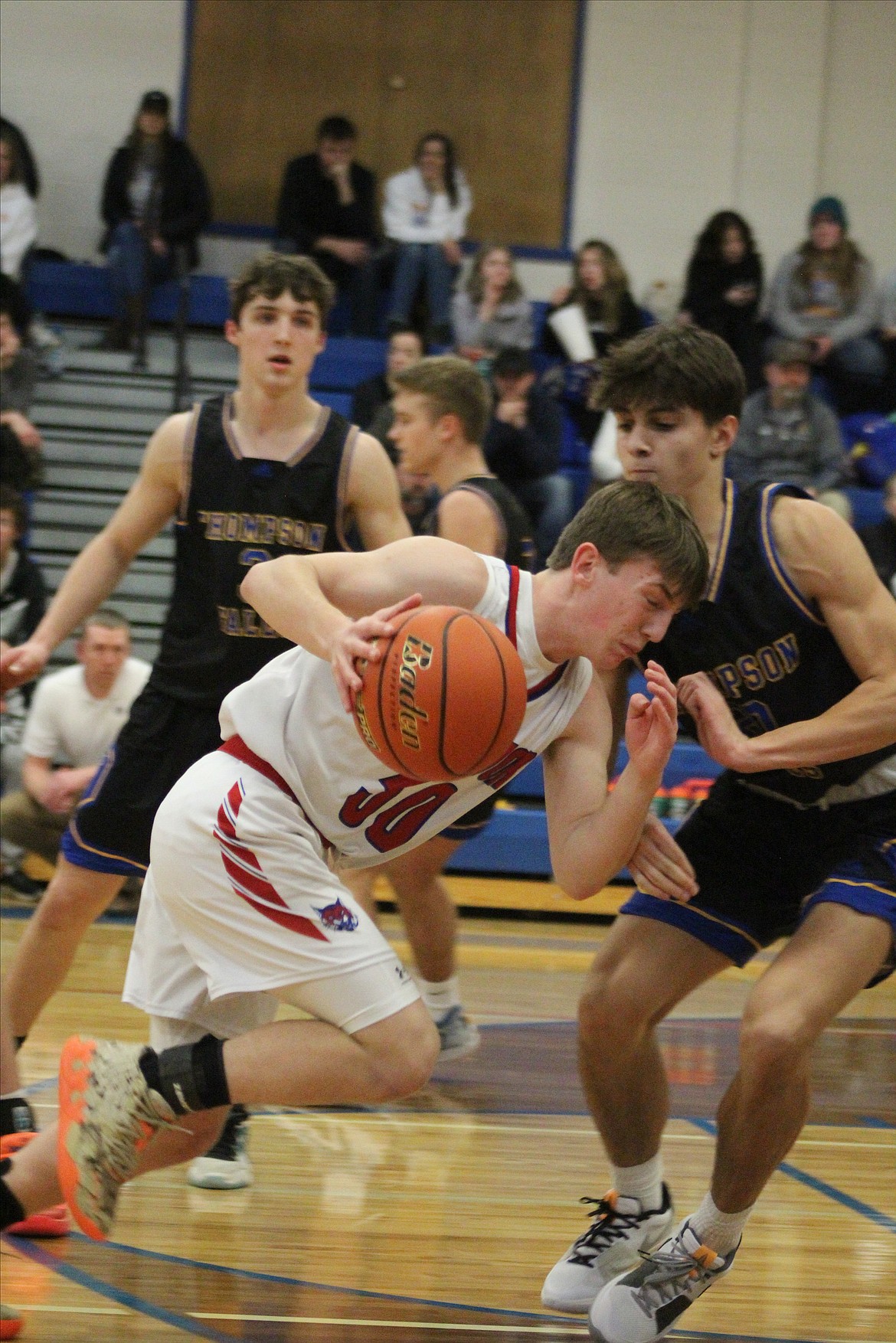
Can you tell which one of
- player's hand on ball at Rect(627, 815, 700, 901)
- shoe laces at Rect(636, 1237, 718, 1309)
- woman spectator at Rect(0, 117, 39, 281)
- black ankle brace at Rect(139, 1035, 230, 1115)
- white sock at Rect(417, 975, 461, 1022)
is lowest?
white sock at Rect(417, 975, 461, 1022)

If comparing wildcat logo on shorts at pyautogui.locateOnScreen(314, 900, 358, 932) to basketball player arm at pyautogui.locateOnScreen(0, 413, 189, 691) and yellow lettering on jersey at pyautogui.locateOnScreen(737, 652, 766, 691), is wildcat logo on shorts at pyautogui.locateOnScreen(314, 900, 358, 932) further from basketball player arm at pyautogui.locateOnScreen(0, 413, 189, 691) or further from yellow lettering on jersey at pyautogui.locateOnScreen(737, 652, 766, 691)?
basketball player arm at pyautogui.locateOnScreen(0, 413, 189, 691)

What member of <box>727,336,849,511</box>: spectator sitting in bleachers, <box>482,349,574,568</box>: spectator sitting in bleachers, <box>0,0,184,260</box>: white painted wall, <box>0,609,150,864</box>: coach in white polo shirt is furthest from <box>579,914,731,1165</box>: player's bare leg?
<box>0,0,184,260</box>: white painted wall

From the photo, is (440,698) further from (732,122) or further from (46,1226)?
(732,122)

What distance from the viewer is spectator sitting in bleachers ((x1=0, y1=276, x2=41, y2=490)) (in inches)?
331

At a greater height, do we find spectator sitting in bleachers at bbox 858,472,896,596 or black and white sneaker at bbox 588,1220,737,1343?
spectator sitting in bleachers at bbox 858,472,896,596

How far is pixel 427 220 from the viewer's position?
10.5 meters

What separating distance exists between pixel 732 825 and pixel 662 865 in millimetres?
415

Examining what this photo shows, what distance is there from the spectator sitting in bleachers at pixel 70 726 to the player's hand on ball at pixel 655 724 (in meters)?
4.37

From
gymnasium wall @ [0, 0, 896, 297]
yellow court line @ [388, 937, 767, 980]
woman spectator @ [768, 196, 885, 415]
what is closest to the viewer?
yellow court line @ [388, 937, 767, 980]

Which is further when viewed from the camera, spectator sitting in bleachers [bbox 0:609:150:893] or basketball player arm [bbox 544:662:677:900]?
spectator sitting in bleachers [bbox 0:609:150:893]

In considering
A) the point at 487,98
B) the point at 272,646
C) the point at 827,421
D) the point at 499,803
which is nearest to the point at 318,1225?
the point at 272,646

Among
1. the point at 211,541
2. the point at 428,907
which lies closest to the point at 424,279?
the point at 428,907

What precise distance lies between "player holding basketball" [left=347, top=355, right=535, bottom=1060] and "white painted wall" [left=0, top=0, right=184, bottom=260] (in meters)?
7.31

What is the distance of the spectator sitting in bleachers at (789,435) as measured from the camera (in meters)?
8.84
